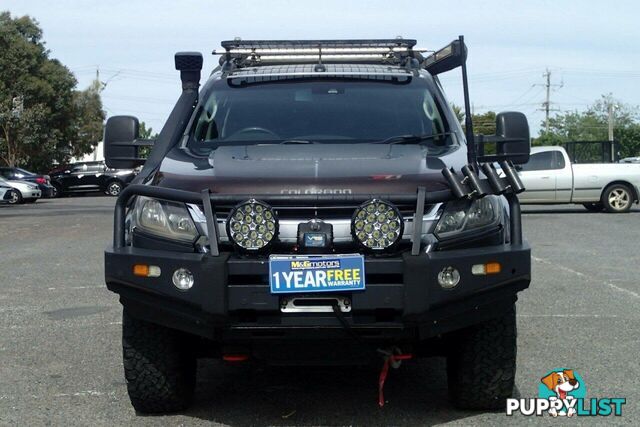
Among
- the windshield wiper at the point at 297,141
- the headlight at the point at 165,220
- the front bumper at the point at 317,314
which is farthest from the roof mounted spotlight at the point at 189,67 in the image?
the front bumper at the point at 317,314

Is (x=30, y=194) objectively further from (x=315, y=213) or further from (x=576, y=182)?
(x=315, y=213)

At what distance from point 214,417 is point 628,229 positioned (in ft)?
46.5

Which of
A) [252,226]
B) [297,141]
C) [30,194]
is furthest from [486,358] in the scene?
[30,194]

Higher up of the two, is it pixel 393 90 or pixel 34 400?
pixel 393 90

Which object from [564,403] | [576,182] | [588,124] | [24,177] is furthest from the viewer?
[588,124]

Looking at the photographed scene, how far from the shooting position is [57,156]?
5116cm

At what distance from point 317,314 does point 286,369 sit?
191 cm

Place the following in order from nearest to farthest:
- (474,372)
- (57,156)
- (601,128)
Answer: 1. (474,372)
2. (57,156)
3. (601,128)

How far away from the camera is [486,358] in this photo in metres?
4.75

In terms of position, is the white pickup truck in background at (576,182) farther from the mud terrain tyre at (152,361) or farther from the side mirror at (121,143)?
the mud terrain tyre at (152,361)

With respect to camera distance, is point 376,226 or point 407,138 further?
point 407,138

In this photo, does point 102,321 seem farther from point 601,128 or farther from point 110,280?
point 601,128

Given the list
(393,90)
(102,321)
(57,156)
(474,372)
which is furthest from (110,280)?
(57,156)

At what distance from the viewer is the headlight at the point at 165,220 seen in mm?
4484
